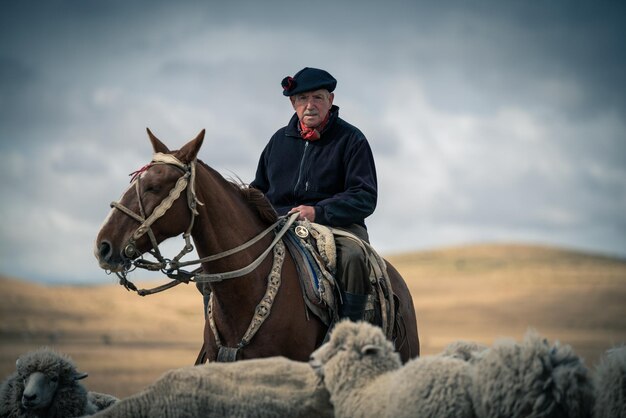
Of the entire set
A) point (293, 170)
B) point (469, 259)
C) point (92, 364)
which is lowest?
point (92, 364)

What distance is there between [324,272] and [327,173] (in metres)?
1.15

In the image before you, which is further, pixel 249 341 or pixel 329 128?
pixel 329 128

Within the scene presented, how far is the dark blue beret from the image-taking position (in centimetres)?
809

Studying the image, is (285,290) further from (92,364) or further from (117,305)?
(117,305)

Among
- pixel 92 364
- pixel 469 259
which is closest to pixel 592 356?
pixel 92 364

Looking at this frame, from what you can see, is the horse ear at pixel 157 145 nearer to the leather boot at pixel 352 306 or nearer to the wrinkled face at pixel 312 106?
the wrinkled face at pixel 312 106

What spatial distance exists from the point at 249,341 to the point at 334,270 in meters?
0.98

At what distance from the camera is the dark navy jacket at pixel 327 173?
7.78 metres

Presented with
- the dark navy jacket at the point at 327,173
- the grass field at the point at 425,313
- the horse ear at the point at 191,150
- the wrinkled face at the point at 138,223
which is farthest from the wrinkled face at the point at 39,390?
the grass field at the point at 425,313

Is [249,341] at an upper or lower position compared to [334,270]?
lower

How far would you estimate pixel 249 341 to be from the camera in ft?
22.4

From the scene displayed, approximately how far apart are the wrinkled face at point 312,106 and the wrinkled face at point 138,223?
5.90 feet

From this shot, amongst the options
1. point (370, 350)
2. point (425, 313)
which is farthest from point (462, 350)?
point (425, 313)

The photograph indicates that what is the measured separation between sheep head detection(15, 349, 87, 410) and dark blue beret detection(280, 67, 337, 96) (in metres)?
3.35
